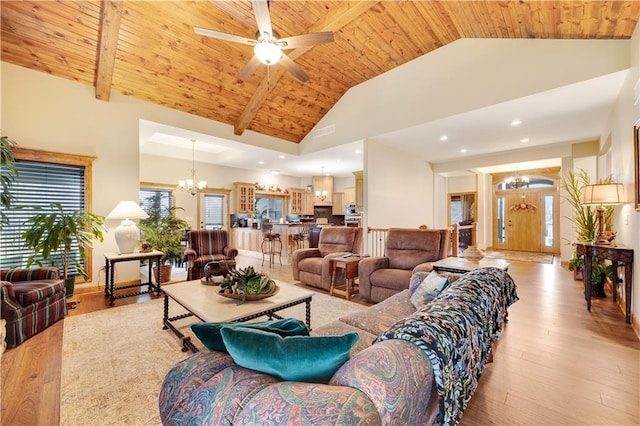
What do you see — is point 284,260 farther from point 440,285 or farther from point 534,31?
point 534,31

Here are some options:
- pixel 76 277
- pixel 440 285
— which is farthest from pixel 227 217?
pixel 440 285

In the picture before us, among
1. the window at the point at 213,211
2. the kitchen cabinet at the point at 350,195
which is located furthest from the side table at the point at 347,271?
the window at the point at 213,211

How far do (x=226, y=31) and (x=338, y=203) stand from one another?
6.80 meters

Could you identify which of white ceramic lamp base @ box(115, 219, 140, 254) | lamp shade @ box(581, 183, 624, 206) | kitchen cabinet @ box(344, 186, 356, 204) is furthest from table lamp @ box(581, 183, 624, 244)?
kitchen cabinet @ box(344, 186, 356, 204)

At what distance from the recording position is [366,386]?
776mm

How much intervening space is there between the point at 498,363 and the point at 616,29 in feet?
12.0

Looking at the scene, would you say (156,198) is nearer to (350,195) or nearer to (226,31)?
(226,31)

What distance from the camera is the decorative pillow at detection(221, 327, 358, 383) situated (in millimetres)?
877

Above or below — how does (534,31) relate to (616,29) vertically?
above

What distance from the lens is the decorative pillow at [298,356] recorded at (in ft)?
2.88

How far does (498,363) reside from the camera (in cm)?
219

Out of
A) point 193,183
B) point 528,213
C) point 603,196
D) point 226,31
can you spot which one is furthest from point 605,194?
point 193,183

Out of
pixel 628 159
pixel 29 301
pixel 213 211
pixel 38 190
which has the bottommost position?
pixel 29 301

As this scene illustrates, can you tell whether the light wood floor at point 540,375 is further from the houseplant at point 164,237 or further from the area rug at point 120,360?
the houseplant at point 164,237
